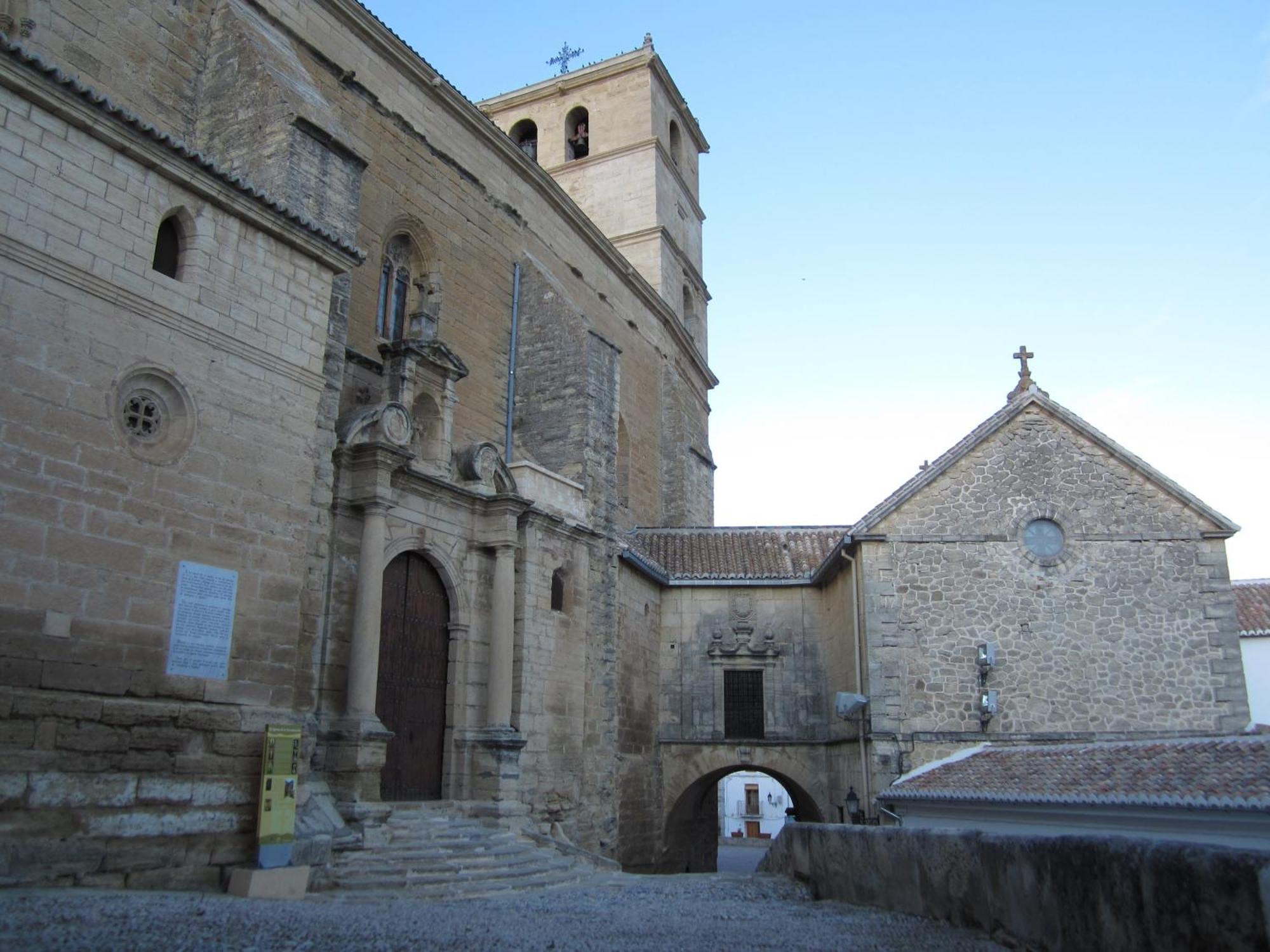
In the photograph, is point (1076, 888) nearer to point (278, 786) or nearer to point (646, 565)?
point (278, 786)

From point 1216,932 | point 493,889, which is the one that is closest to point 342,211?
point 493,889

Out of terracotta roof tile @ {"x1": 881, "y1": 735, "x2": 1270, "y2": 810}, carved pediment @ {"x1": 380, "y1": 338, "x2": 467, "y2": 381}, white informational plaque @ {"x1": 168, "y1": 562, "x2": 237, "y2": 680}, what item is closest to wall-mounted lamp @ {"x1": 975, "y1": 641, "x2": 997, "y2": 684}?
terracotta roof tile @ {"x1": 881, "y1": 735, "x2": 1270, "y2": 810}

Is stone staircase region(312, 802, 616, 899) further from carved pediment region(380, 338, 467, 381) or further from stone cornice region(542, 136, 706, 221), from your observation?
stone cornice region(542, 136, 706, 221)

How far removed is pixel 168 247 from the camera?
831 centimetres

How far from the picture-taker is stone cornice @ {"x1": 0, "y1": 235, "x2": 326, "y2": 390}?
705 centimetres

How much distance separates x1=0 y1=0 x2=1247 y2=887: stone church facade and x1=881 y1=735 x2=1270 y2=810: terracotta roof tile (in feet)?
6.39

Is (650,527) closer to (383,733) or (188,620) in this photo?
(383,733)

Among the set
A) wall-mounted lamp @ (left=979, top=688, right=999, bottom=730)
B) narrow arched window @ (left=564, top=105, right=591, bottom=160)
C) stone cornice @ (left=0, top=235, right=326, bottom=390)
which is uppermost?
narrow arched window @ (left=564, top=105, right=591, bottom=160)

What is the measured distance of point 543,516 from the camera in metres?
14.1

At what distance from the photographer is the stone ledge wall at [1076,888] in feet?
10.9

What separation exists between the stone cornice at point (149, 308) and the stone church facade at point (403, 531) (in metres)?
0.03

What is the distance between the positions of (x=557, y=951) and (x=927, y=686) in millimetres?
11604

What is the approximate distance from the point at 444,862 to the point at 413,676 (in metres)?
A: 2.72

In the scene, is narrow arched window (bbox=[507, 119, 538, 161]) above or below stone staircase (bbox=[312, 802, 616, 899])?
above
